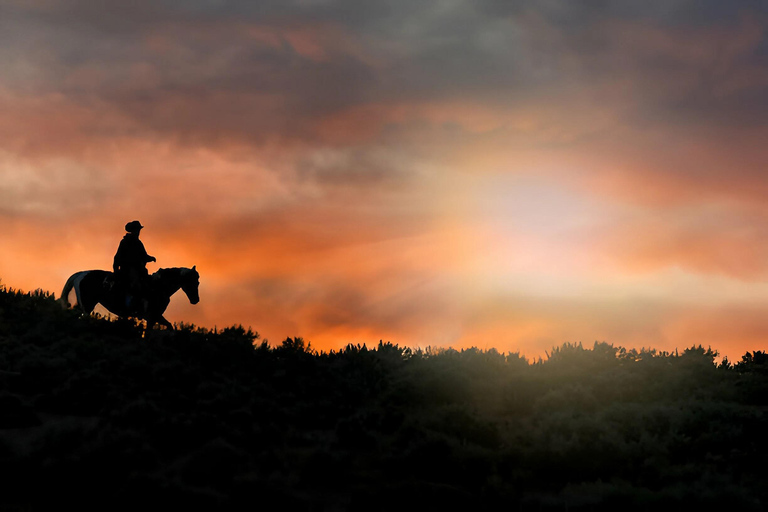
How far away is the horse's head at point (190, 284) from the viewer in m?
22.3

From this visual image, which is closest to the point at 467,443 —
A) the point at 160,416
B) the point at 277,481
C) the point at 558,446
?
the point at 558,446

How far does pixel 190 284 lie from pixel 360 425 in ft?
32.9

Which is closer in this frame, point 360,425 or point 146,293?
point 360,425

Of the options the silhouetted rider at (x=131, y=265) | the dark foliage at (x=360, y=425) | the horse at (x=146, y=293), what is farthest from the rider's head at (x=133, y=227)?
the dark foliage at (x=360, y=425)

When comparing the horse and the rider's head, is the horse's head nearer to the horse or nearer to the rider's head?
the horse

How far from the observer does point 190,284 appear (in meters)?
22.3

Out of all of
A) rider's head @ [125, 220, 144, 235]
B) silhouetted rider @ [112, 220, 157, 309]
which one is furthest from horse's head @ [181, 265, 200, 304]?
rider's head @ [125, 220, 144, 235]

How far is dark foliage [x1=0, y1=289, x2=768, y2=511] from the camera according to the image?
1141cm

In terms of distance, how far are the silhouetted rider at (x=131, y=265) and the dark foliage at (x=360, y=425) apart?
1165 mm

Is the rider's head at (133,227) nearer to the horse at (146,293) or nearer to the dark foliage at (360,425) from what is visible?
the horse at (146,293)

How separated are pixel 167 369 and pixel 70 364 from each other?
2716 mm

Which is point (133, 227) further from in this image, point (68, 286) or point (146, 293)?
point (68, 286)

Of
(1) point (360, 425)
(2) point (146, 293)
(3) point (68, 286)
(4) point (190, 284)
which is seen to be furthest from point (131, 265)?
(1) point (360, 425)

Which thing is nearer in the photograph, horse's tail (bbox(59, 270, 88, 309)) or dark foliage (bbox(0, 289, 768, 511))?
dark foliage (bbox(0, 289, 768, 511))
